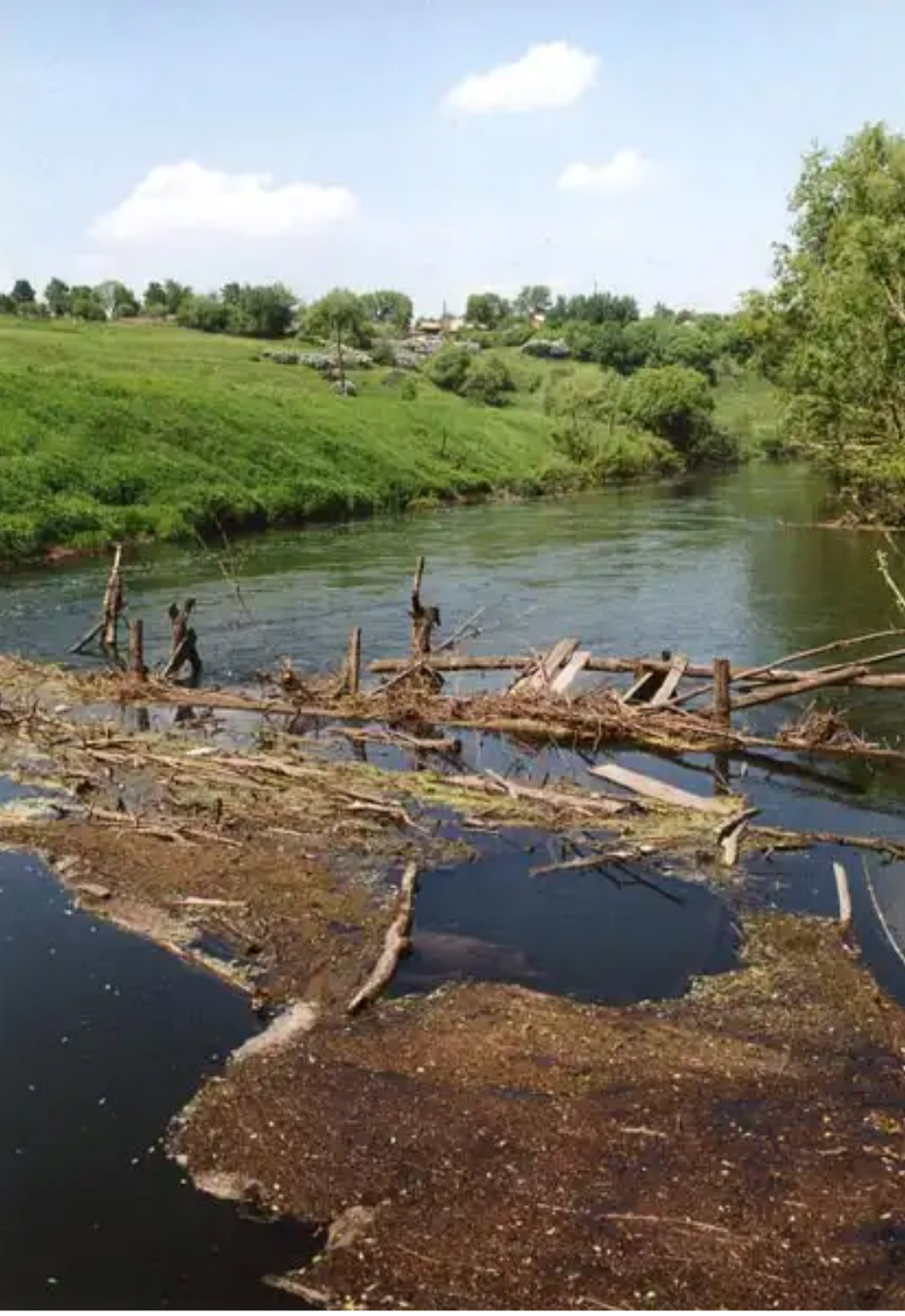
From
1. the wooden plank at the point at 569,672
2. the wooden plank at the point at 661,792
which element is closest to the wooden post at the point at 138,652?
the wooden plank at the point at 569,672

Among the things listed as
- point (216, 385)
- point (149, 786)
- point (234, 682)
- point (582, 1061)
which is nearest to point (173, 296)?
point (216, 385)

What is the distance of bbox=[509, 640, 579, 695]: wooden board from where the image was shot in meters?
24.1

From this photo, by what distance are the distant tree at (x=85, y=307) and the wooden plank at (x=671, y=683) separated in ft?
340

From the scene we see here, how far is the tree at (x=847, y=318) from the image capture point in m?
32.4

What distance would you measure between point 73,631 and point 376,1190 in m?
27.0

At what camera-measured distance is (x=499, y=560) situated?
1875 inches

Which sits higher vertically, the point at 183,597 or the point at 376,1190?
the point at 183,597

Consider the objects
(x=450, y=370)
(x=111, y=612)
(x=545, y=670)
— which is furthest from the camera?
(x=450, y=370)

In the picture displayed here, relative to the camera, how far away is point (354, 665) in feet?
80.6

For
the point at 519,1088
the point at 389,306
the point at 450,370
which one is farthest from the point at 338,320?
the point at 519,1088

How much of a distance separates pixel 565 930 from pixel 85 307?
116267mm

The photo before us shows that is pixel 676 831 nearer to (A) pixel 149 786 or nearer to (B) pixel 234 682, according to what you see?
(A) pixel 149 786

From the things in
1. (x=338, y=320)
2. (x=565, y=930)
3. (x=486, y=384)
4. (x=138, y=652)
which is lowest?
(x=565, y=930)

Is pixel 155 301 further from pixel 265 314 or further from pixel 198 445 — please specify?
pixel 198 445
